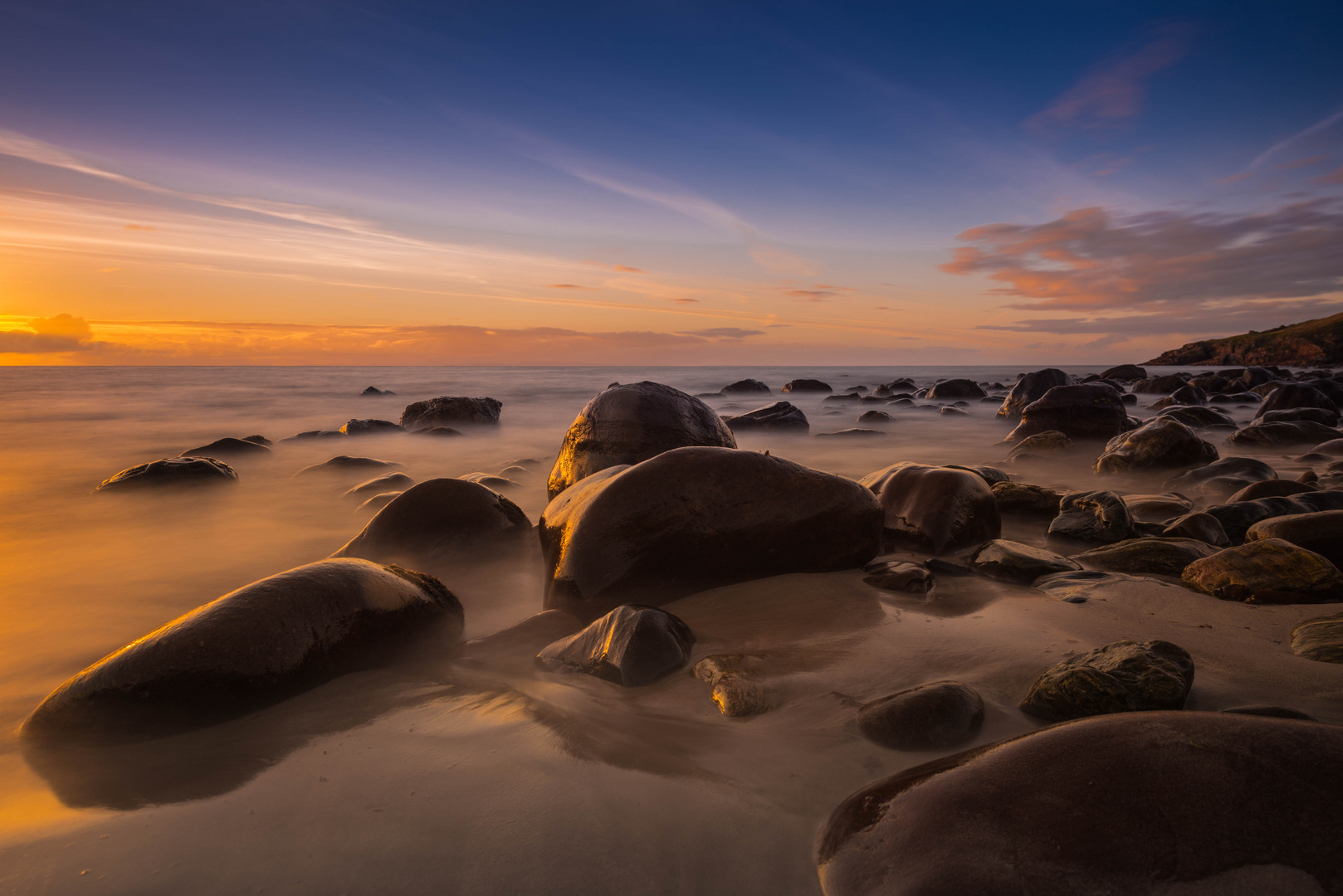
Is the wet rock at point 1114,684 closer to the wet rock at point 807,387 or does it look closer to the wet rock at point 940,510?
the wet rock at point 940,510

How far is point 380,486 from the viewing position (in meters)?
6.36

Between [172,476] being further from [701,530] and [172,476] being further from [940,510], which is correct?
[940,510]

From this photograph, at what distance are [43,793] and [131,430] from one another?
13041 millimetres

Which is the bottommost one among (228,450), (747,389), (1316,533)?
(228,450)

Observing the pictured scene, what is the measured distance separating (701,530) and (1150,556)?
2194 millimetres

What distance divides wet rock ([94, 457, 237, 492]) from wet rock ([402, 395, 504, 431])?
5.64 metres

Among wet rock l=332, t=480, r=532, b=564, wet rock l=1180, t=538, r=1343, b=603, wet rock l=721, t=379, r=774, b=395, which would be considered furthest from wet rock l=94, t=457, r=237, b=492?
wet rock l=721, t=379, r=774, b=395

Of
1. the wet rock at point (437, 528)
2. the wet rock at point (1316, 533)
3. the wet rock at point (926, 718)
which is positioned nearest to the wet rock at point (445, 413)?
the wet rock at point (437, 528)

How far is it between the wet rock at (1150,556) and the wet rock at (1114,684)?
1408 millimetres

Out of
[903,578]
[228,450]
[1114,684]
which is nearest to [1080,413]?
[903,578]

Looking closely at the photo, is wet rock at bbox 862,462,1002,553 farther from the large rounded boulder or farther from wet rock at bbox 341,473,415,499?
wet rock at bbox 341,473,415,499

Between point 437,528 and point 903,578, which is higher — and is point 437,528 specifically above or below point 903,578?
below

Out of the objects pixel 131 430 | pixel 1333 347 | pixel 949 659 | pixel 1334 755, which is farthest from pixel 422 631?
pixel 1333 347

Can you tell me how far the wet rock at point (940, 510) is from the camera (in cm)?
366
